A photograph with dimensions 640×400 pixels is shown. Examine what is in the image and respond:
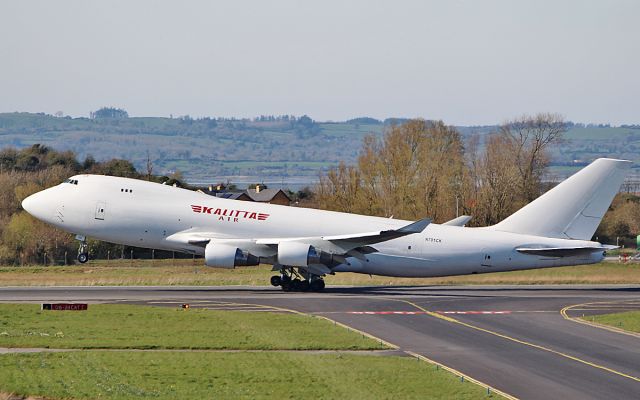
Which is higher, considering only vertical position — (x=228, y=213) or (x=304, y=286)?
(x=228, y=213)

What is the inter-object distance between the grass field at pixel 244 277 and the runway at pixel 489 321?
329cm

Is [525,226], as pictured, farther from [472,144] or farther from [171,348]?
[472,144]

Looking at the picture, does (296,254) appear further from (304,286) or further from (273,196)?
(273,196)

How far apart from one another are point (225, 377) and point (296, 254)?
25634 millimetres

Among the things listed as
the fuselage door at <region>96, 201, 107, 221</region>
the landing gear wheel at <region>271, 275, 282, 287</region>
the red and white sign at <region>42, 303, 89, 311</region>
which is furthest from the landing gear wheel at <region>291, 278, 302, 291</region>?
the red and white sign at <region>42, 303, 89, 311</region>

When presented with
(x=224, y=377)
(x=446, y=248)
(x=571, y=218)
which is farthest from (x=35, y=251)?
(x=224, y=377)

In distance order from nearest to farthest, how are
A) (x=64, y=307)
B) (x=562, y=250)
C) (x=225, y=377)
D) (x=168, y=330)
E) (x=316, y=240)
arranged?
(x=225, y=377) < (x=168, y=330) < (x=64, y=307) < (x=316, y=240) < (x=562, y=250)

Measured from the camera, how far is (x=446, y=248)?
2219 inches

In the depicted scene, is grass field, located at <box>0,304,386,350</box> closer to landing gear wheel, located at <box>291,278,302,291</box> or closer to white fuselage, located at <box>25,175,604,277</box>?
white fuselage, located at <box>25,175,604,277</box>

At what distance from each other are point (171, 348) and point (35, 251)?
54.3m

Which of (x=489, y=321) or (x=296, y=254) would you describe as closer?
(x=489, y=321)

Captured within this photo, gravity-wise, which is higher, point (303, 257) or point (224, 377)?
point (303, 257)

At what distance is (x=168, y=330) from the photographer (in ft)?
122

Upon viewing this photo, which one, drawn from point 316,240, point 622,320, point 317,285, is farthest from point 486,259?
point 622,320
